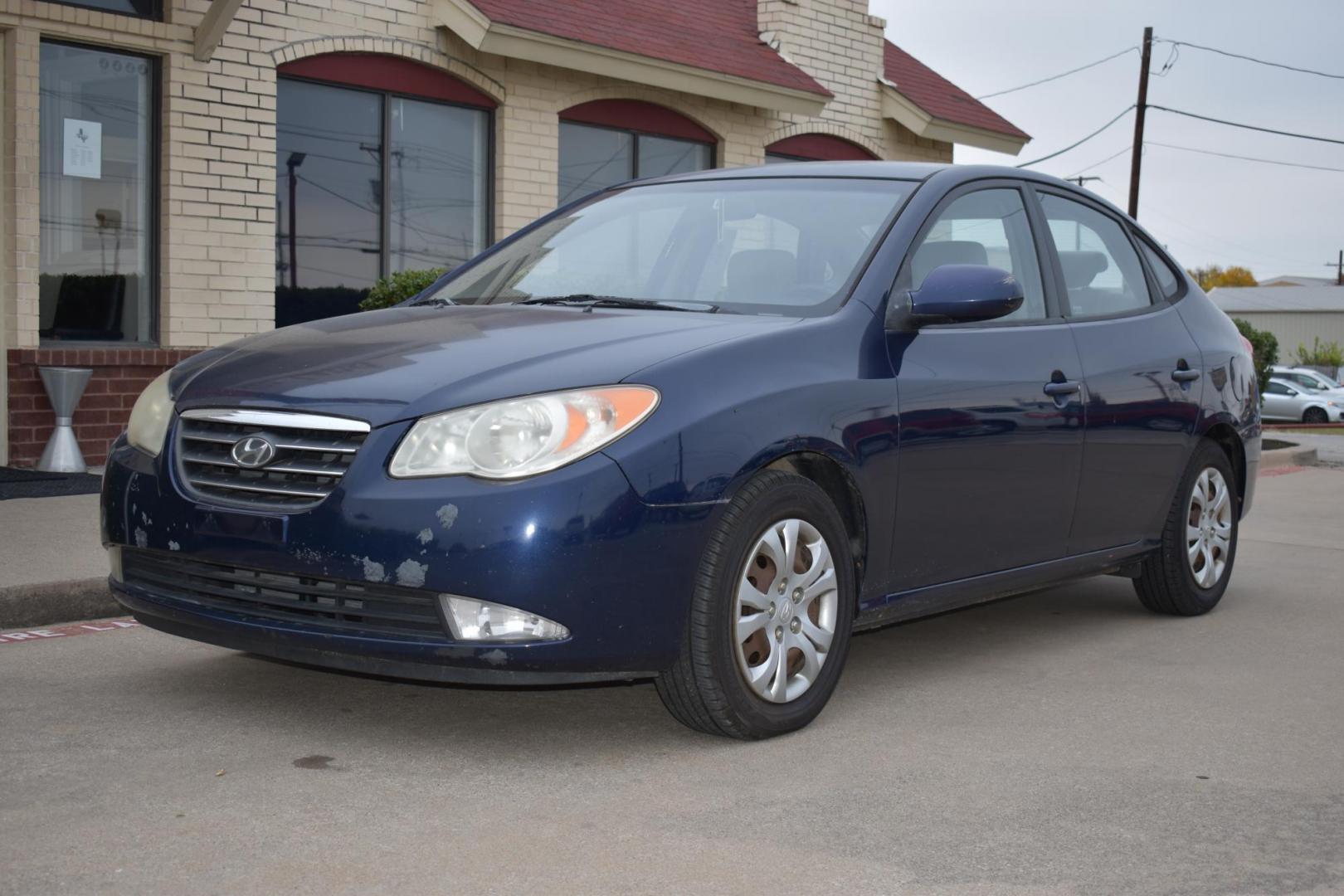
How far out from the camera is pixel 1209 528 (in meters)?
7.01

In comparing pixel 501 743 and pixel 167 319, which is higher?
pixel 167 319

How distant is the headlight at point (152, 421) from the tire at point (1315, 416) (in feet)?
134

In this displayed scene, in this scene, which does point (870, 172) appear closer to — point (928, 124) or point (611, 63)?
point (611, 63)

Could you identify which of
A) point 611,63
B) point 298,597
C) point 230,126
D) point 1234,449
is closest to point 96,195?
point 230,126

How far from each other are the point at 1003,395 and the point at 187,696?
2.82m

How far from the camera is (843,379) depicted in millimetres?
4883

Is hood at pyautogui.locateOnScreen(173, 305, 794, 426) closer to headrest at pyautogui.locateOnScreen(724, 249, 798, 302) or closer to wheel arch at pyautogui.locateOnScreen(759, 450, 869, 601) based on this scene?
headrest at pyautogui.locateOnScreen(724, 249, 798, 302)

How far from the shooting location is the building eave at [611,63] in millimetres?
12406

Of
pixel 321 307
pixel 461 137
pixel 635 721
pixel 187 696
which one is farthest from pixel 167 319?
pixel 635 721

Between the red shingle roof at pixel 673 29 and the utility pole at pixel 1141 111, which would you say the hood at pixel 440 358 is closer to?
the red shingle roof at pixel 673 29

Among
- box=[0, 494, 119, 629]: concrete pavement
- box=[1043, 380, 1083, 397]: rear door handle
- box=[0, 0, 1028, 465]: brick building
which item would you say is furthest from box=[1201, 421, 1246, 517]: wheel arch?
box=[0, 0, 1028, 465]: brick building

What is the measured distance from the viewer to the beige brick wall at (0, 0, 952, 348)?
1026 centimetres

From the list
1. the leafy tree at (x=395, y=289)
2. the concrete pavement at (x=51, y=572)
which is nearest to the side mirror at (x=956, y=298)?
the concrete pavement at (x=51, y=572)

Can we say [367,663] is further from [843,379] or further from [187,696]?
[843,379]
